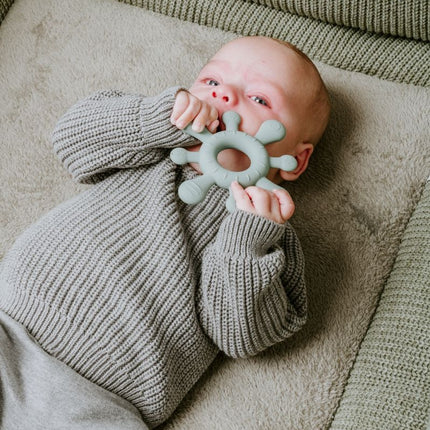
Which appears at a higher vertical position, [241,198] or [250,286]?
[241,198]

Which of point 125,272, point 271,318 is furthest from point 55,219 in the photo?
point 271,318

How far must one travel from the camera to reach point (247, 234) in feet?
2.84

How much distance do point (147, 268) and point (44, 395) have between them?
254 millimetres

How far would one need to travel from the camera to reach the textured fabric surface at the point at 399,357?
2.76 feet

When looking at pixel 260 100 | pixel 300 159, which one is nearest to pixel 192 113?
pixel 260 100

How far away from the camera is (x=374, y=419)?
33.3 inches

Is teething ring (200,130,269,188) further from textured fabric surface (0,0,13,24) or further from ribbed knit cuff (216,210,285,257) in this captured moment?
textured fabric surface (0,0,13,24)

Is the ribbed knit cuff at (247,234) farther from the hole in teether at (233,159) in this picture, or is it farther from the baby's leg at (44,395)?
the baby's leg at (44,395)

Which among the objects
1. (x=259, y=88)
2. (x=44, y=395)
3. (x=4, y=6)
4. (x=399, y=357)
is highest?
(x=4, y=6)

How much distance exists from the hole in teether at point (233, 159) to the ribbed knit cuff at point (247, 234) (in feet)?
0.42

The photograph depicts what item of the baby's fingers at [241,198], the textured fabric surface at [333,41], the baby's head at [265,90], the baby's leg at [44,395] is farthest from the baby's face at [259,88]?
the baby's leg at [44,395]

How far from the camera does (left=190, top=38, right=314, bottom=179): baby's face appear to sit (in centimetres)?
98

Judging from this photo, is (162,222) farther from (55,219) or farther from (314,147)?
(314,147)

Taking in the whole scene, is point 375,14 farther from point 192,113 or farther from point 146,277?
point 146,277
